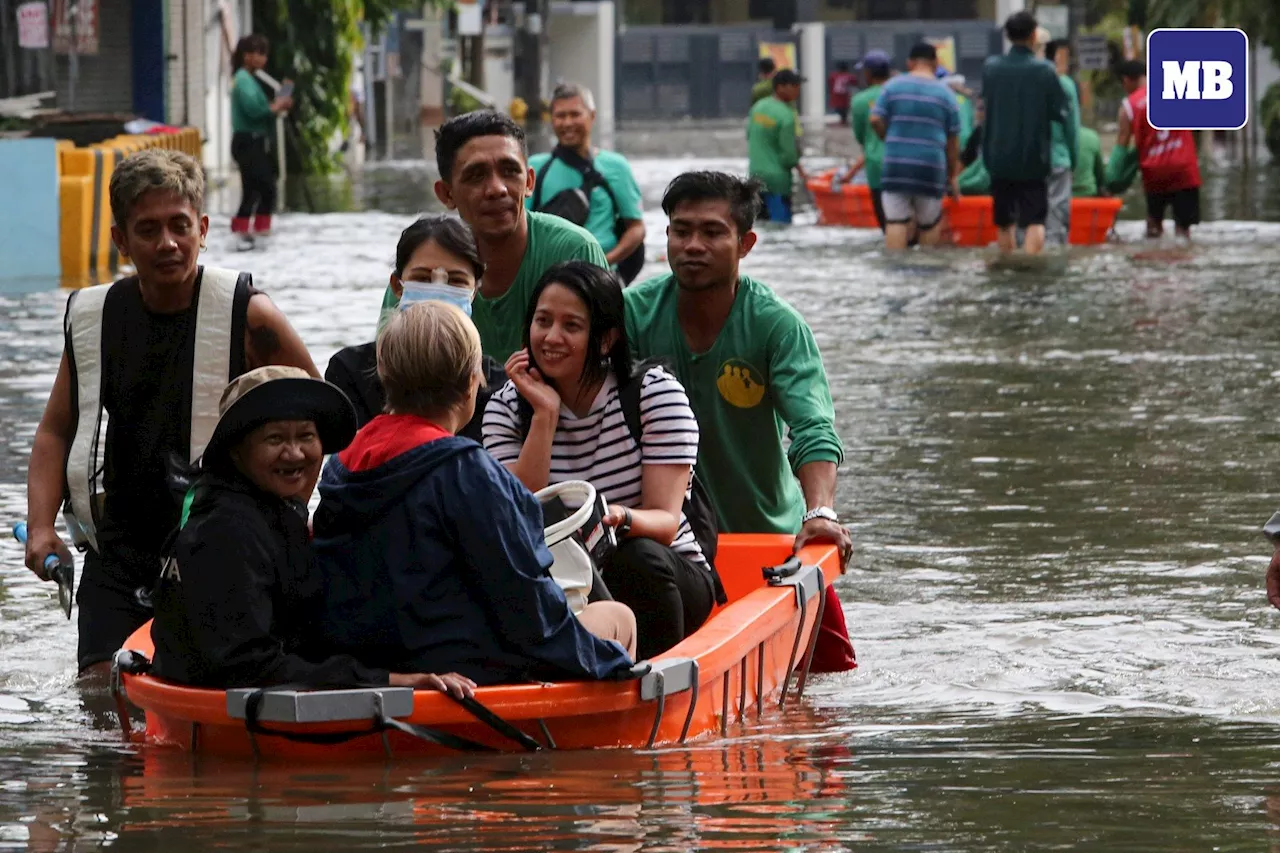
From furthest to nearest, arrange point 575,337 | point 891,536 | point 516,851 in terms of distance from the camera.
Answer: point 891,536 → point 575,337 → point 516,851

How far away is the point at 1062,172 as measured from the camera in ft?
63.9

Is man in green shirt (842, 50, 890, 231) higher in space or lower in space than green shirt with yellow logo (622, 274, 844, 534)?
higher

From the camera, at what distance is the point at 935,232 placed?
20641 millimetres

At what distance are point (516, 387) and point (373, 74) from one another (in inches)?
1701

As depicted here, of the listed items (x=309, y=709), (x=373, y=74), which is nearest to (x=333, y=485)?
(x=309, y=709)

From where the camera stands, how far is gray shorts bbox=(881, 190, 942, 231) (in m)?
19.8

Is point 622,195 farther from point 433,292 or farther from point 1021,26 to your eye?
point 1021,26

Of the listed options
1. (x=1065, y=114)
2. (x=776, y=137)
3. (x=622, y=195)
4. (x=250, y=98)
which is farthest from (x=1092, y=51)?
(x=622, y=195)

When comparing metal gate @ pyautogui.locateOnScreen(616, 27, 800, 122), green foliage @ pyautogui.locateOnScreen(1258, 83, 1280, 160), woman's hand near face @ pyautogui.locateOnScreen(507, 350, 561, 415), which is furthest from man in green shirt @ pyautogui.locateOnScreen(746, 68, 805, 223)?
metal gate @ pyautogui.locateOnScreen(616, 27, 800, 122)

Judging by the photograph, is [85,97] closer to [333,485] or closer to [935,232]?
[935,232]

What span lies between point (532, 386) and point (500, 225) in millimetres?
934

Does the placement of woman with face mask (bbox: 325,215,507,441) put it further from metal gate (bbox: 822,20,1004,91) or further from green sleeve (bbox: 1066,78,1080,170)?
metal gate (bbox: 822,20,1004,91)

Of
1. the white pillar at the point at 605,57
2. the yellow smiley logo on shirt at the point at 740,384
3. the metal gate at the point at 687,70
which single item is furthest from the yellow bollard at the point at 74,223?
the metal gate at the point at 687,70

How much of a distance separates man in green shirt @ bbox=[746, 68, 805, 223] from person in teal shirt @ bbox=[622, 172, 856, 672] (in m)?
16.4
